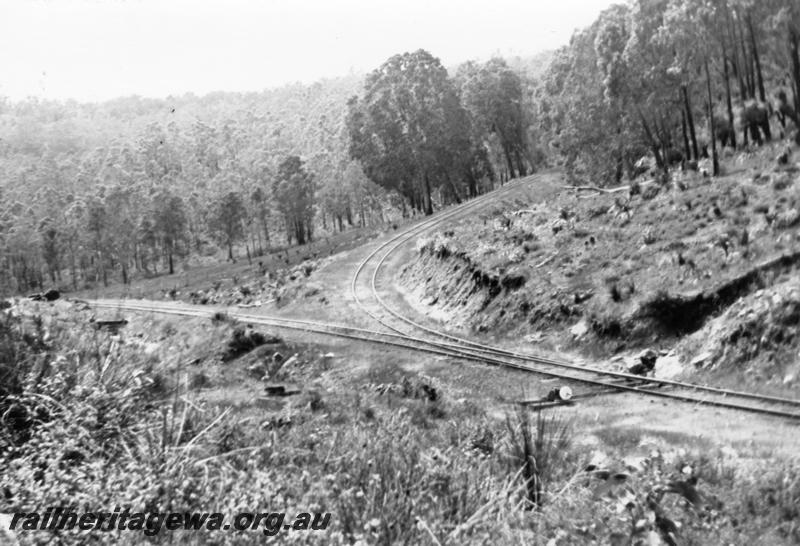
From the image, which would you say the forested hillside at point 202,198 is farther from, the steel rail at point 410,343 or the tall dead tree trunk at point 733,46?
the tall dead tree trunk at point 733,46

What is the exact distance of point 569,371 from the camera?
17094 mm

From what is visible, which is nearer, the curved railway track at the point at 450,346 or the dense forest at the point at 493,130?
the curved railway track at the point at 450,346

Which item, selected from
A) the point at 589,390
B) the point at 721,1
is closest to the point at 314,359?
the point at 589,390

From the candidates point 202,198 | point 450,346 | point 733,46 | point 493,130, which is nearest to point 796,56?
point 733,46

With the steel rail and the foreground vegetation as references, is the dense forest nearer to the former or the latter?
the foreground vegetation

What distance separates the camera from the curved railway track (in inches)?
498

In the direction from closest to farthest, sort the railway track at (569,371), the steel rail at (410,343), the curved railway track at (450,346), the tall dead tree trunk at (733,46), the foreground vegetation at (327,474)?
the foreground vegetation at (327,474) < the railway track at (569,371) < the steel rail at (410,343) < the curved railway track at (450,346) < the tall dead tree trunk at (733,46)

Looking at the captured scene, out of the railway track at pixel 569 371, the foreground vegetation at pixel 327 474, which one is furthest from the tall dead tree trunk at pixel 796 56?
the foreground vegetation at pixel 327 474

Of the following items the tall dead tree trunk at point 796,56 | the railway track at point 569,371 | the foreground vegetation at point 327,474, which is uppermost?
the tall dead tree trunk at point 796,56

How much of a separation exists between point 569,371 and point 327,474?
12.3m

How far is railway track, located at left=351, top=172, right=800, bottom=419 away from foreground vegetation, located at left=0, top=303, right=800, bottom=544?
3.77 meters

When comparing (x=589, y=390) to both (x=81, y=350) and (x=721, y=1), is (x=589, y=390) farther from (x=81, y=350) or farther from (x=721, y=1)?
(x=721, y=1)

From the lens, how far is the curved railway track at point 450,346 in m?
12.7

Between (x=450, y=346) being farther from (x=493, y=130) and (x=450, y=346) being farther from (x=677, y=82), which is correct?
(x=493, y=130)
